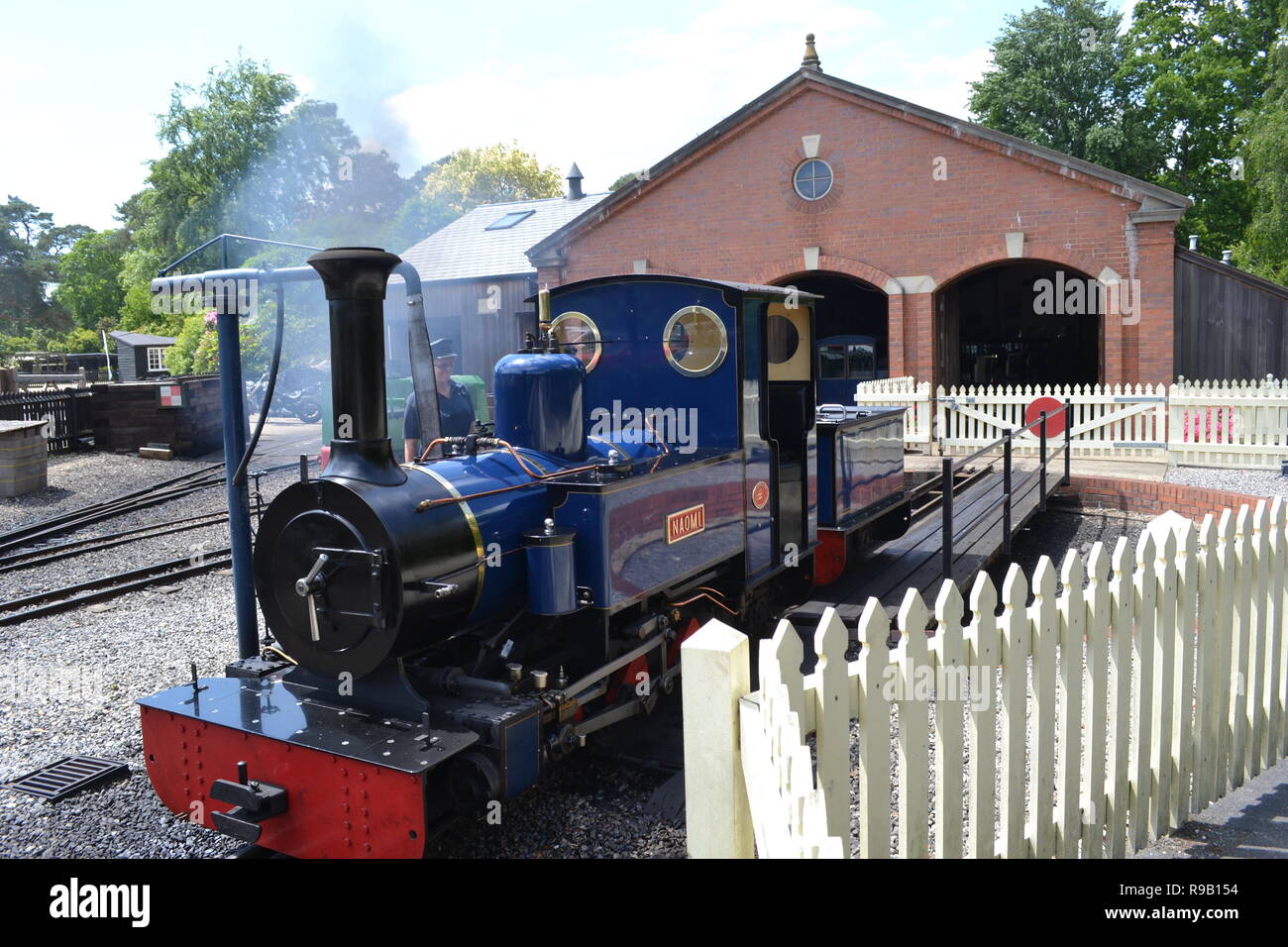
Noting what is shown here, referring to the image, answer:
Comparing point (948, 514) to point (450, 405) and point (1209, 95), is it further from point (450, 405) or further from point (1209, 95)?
point (1209, 95)

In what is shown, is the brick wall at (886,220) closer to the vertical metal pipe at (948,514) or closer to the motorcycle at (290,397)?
the motorcycle at (290,397)

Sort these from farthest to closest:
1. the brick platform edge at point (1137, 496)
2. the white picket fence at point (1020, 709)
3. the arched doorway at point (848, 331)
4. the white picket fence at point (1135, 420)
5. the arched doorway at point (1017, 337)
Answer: the arched doorway at point (1017, 337) → the arched doorway at point (848, 331) → the white picket fence at point (1135, 420) → the brick platform edge at point (1137, 496) → the white picket fence at point (1020, 709)

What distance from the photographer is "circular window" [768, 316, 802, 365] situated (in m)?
6.63

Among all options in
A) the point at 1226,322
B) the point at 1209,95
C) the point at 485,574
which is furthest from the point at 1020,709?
the point at 1209,95

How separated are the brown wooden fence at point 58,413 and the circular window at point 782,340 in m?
15.5

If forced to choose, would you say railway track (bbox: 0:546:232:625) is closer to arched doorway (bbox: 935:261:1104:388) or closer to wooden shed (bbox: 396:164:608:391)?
wooden shed (bbox: 396:164:608:391)

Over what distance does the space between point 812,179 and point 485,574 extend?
15972 mm

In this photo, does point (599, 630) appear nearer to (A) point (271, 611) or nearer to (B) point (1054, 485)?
(A) point (271, 611)

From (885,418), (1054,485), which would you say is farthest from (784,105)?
(885,418)

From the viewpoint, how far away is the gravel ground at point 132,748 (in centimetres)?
426

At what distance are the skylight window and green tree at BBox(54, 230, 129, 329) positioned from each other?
46056 mm

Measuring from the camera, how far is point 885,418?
834 cm

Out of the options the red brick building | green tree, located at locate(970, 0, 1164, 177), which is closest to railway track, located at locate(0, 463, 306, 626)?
the red brick building
